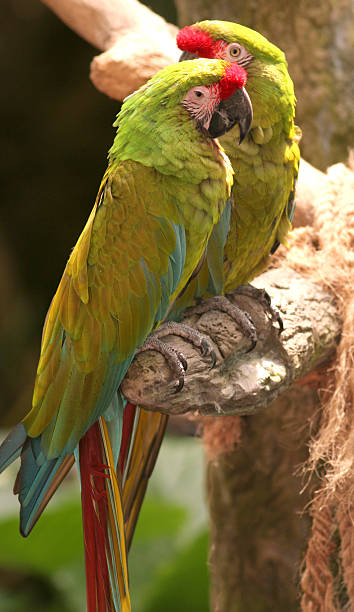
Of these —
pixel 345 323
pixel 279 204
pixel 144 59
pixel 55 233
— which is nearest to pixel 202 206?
pixel 279 204

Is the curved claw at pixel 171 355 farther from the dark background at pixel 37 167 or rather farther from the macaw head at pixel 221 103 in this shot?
the dark background at pixel 37 167

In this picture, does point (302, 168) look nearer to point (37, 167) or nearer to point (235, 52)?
point (235, 52)

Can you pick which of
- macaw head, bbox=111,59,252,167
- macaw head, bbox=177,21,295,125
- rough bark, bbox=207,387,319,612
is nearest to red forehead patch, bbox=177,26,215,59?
macaw head, bbox=177,21,295,125

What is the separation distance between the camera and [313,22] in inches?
48.6

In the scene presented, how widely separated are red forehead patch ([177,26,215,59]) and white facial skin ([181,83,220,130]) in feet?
0.46

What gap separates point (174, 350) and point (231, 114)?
0.29 meters

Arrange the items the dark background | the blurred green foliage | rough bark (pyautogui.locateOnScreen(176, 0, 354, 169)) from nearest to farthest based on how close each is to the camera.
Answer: rough bark (pyautogui.locateOnScreen(176, 0, 354, 169)) → the blurred green foliage → the dark background

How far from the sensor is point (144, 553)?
6.24ft

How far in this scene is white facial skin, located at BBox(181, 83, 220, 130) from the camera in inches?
31.7

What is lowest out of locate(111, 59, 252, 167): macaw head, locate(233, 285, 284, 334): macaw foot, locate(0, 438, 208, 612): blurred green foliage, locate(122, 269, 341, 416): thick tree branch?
locate(0, 438, 208, 612): blurred green foliage

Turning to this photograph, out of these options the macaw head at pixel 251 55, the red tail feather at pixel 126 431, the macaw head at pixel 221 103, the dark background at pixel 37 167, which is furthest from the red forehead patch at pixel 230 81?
the dark background at pixel 37 167

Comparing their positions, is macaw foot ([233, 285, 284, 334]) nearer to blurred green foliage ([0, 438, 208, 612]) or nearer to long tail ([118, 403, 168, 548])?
long tail ([118, 403, 168, 548])

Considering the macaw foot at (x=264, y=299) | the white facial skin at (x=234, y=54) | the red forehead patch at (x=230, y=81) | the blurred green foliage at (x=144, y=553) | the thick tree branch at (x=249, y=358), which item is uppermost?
the white facial skin at (x=234, y=54)

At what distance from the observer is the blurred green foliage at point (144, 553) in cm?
167
